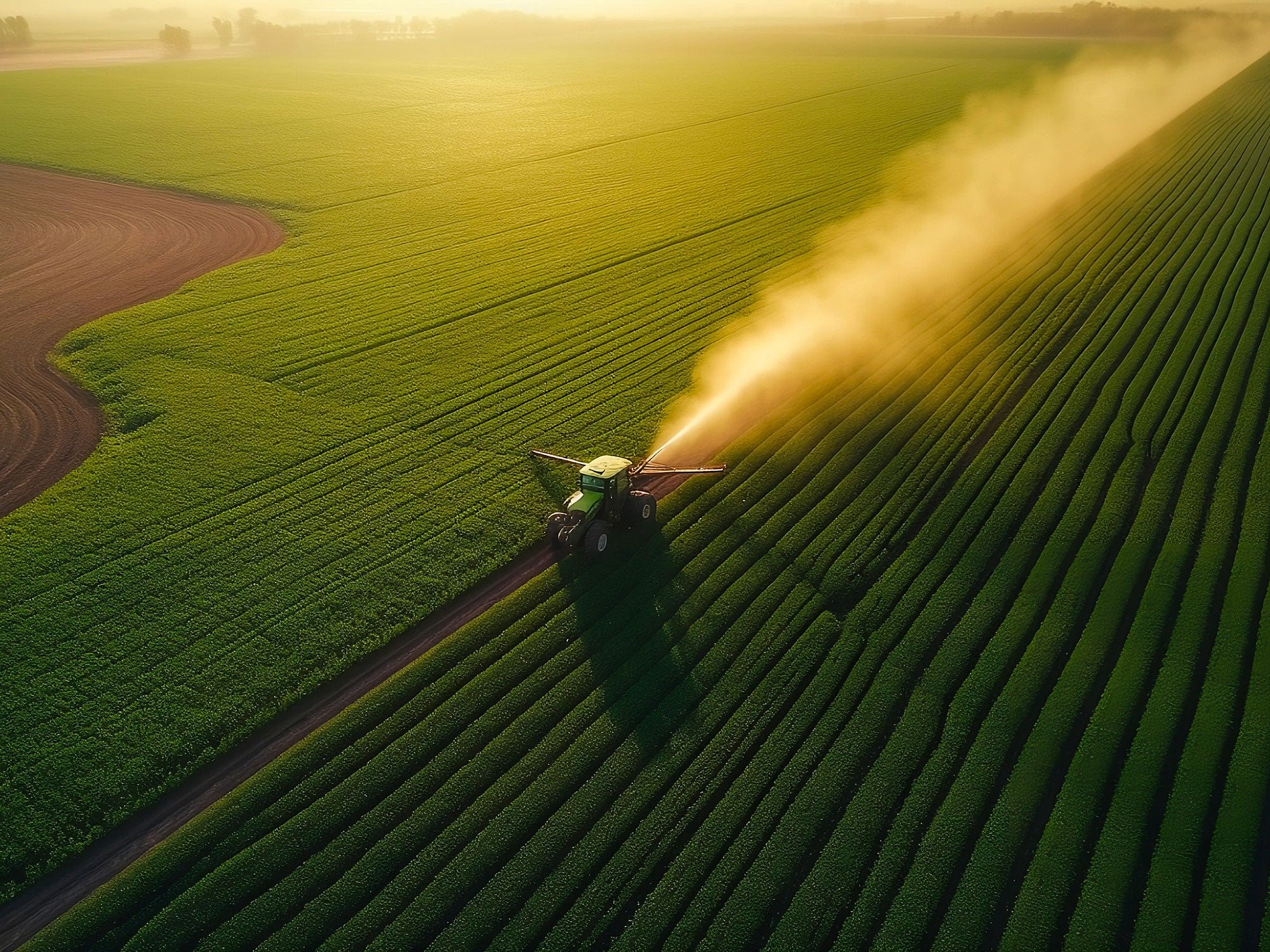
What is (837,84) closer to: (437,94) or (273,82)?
(437,94)

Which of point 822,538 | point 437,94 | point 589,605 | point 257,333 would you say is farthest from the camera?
point 437,94

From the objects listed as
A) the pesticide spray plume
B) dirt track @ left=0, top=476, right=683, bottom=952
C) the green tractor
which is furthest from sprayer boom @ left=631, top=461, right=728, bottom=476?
dirt track @ left=0, top=476, right=683, bottom=952

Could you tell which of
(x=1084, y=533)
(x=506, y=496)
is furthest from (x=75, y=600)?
(x=1084, y=533)

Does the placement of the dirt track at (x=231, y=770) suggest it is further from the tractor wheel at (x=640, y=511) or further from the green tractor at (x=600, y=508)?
the tractor wheel at (x=640, y=511)

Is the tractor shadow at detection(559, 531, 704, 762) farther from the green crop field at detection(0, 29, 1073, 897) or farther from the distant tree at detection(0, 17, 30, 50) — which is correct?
the distant tree at detection(0, 17, 30, 50)

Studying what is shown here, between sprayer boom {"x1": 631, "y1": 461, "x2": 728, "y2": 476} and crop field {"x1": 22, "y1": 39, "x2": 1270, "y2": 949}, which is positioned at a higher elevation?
sprayer boom {"x1": 631, "y1": 461, "x2": 728, "y2": 476}

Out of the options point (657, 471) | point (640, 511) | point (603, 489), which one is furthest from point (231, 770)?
→ point (657, 471)

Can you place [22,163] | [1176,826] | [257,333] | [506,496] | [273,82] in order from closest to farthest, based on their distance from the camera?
[1176,826] < [506,496] < [257,333] < [22,163] < [273,82]

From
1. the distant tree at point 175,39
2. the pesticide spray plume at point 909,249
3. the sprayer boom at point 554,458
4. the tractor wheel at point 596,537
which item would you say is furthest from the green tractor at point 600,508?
the distant tree at point 175,39
